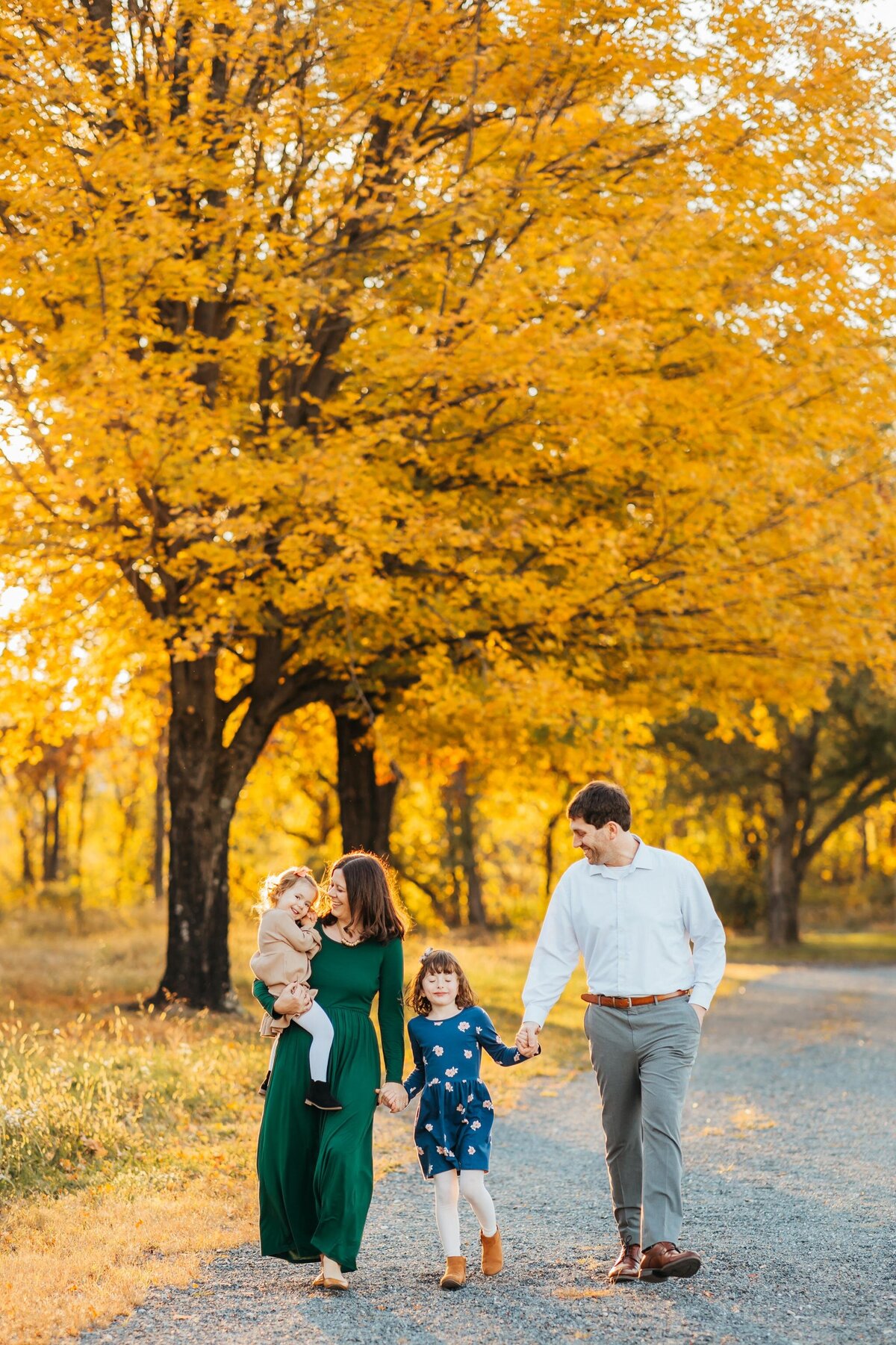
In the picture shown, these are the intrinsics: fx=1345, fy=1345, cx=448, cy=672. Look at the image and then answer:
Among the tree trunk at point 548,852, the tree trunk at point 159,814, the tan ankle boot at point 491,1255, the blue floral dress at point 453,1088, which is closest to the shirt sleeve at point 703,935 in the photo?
the blue floral dress at point 453,1088

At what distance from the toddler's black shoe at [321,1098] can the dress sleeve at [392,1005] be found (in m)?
0.26

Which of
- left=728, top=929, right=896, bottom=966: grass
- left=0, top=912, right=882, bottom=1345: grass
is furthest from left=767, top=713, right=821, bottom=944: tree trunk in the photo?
left=0, top=912, right=882, bottom=1345: grass

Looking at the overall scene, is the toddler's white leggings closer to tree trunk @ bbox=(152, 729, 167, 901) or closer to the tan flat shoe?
the tan flat shoe

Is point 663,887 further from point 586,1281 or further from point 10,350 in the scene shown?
point 10,350

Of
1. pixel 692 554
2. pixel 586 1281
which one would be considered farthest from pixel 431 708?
pixel 586 1281

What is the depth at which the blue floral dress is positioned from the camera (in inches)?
195

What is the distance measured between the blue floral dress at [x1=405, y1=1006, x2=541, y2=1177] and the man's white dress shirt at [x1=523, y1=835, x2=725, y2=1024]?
0.23 metres

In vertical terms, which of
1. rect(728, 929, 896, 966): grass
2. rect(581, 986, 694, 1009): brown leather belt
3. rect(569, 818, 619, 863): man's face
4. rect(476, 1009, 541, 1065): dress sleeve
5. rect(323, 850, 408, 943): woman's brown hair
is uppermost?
rect(569, 818, 619, 863): man's face

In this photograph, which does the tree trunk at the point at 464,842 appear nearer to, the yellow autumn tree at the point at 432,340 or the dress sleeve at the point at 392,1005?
the yellow autumn tree at the point at 432,340

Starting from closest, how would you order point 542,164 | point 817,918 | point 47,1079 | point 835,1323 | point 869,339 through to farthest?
point 835,1323 → point 47,1079 → point 542,164 → point 869,339 → point 817,918

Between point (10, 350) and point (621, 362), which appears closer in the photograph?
point (10, 350)

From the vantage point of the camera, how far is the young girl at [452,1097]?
16.2ft

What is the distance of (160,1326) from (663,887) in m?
2.33

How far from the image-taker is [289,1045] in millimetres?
5086
